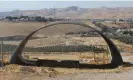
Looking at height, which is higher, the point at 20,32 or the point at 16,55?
the point at 16,55

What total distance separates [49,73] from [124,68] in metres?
5.10

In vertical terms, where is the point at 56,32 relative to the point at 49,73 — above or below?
below

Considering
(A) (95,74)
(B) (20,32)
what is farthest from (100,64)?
(B) (20,32)

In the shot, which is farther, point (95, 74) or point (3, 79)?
point (95, 74)

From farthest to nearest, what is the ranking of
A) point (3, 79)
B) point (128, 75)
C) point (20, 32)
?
point (20, 32) → point (128, 75) → point (3, 79)

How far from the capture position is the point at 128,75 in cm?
2166

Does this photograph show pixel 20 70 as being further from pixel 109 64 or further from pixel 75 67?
pixel 109 64

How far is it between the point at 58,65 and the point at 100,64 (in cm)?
291

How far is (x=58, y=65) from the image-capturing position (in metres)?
25.8

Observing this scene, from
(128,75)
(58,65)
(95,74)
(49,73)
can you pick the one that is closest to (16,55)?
(58,65)

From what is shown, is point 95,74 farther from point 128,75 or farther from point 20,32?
point 20,32

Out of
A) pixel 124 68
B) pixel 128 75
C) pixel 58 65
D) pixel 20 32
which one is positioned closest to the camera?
pixel 128 75

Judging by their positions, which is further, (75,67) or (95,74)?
(75,67)

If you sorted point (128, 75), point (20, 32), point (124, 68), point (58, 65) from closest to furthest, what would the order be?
point (128, 75) < point (124, 68) < point (58, 65) < point (20, 32)
